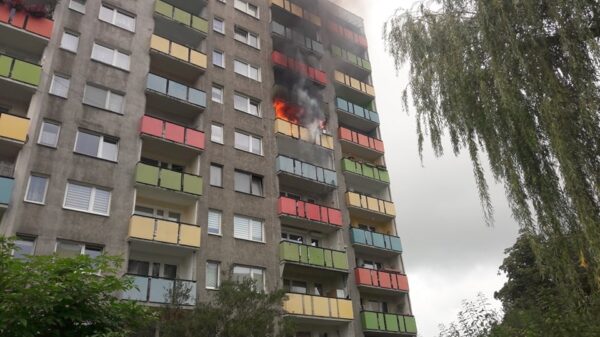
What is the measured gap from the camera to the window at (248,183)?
24022 millimetres

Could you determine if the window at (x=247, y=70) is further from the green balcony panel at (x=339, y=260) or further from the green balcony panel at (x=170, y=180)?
the green balcony panel at (x=339, y=260)

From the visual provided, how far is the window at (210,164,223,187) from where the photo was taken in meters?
23.1

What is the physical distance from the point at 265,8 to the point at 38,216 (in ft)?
66.1

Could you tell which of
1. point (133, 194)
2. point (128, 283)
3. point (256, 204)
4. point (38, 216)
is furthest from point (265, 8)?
point (128, 283)

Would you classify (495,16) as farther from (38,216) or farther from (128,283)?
(38,216)

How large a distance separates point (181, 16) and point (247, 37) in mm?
4738

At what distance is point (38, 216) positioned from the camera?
17.6 meters

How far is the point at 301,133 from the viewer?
27859mm

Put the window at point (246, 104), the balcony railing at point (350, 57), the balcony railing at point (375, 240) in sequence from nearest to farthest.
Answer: the balcony railing at point (375, 240), the window at point (246, 104), the balcony railing at point (350, 57)

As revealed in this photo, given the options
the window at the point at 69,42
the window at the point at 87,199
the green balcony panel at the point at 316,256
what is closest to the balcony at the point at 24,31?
the window at the point at 69,42

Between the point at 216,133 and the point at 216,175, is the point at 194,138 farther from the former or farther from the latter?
the point at 216,175

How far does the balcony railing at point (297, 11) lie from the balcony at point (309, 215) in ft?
46.4

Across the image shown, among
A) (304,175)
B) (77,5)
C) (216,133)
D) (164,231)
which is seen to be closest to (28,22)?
(77,5)

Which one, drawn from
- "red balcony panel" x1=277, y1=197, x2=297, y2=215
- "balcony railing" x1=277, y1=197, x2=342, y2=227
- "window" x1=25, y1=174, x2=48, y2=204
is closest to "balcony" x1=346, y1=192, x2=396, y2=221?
"balcony railing" x1=277, y1=197, x2=342, y2=227
